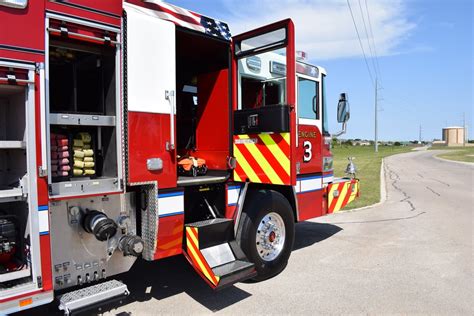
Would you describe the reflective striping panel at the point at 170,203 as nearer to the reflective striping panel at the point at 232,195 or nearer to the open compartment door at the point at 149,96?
the open compartment door at the point at 149,96

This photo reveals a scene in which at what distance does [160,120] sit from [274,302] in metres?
2.30

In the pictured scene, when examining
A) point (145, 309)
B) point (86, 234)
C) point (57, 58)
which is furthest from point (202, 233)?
point (57, 58)

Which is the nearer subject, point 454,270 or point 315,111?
point 454,270

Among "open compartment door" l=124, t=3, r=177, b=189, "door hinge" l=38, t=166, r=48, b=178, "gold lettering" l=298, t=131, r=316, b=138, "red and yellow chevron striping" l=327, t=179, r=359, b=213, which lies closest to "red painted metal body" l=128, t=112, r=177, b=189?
"open compartment door" l=124, t=3, r=177, b=189

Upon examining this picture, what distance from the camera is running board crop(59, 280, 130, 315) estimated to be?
3062 millimetres

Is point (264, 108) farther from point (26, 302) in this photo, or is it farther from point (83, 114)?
point (26, 302)

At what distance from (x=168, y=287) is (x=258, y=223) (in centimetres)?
132

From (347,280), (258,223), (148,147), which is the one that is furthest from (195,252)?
(347,280)

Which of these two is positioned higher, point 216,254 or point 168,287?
point 216,254

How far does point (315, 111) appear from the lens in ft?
19.9

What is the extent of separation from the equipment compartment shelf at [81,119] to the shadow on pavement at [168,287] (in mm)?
1575

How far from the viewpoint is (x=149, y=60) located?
365cm

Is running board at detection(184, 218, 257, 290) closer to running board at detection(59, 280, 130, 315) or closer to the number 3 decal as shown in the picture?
running board at detection(59, 280, 130, 315)

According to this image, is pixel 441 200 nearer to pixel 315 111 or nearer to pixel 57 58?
pixel 315 111
